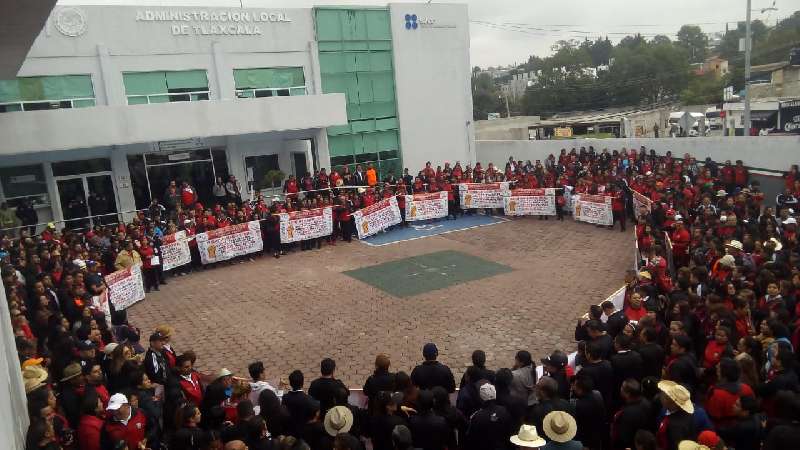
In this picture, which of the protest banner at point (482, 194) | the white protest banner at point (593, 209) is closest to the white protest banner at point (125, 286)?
the protest banner at point (482, 194)

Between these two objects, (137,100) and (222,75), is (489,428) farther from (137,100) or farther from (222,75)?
(222,75)

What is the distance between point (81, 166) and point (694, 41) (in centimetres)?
13363

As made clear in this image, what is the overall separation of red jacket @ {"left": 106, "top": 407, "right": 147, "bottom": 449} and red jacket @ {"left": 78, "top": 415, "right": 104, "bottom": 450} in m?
0.19

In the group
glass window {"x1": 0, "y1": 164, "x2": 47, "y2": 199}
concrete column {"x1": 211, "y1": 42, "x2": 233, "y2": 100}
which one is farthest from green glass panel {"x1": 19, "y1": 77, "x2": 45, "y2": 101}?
concrete column {"x1": 211, "y1": 42, "x2": 233, "y2": 100}

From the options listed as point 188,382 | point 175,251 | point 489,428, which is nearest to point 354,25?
point 175,251

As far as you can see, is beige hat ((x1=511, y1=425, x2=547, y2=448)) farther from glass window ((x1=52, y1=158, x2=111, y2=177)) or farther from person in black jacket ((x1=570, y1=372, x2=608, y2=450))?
glass window ((x1=52, y1=158, x2=111, y2=177))

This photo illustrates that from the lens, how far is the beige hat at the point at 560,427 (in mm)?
5230

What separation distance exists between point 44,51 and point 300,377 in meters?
18.9

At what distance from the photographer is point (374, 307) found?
1279cm

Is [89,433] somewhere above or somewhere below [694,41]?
below

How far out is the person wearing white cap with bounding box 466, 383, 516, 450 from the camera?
589 cm

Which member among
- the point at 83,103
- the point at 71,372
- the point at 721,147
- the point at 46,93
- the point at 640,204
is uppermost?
the point at 46,93

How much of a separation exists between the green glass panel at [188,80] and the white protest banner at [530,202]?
12.0m

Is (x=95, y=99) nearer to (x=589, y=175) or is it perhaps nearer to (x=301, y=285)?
(x=301, y=285)
